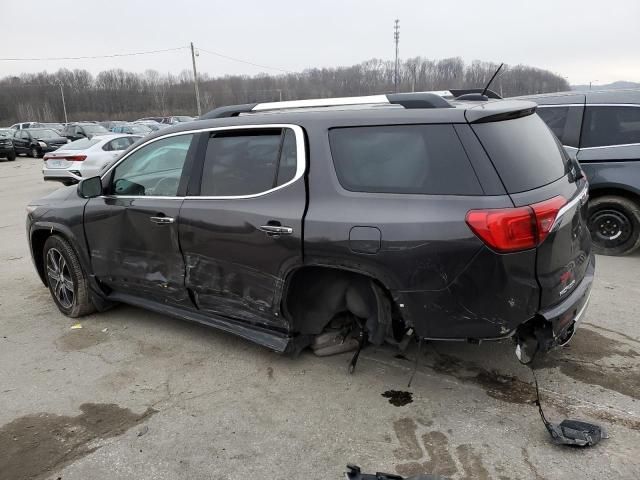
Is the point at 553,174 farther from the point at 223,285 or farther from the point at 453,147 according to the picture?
the point at 223,285

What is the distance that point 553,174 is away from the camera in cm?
304

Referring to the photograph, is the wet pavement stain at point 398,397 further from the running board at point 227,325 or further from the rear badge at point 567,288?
the rear badge at point 567,288

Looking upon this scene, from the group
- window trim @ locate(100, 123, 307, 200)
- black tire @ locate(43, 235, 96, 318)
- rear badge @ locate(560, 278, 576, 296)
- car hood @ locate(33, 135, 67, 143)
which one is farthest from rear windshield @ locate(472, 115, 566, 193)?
car hood @ locate(33, 135, 67, 143)

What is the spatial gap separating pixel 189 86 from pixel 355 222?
104 m

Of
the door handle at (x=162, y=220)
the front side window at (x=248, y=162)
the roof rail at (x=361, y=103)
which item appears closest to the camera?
the roof rail at (x=361, y=103)

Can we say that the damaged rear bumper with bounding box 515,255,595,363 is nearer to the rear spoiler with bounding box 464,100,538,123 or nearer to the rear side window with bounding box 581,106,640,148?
the rear spoiler with bounding box 464,100,538,123

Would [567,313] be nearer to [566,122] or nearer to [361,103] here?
[361,103]

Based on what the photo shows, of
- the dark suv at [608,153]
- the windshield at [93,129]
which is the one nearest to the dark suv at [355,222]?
the dark suv at [608,153]

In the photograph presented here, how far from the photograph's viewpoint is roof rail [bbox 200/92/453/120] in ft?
10.1

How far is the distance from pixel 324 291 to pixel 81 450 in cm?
168

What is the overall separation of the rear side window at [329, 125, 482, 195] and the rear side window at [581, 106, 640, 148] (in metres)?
4.33

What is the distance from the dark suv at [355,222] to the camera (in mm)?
2721

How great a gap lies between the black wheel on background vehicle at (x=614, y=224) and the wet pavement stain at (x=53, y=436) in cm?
556

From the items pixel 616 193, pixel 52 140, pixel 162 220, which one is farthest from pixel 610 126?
pixel 52 140
